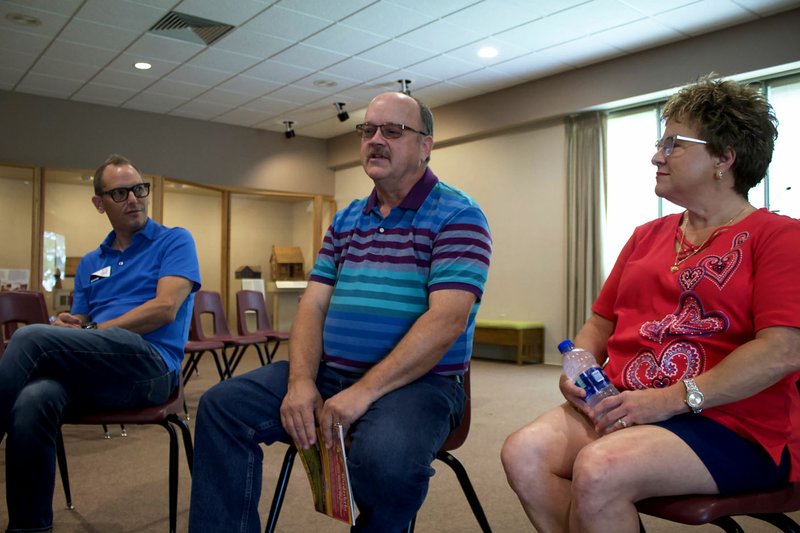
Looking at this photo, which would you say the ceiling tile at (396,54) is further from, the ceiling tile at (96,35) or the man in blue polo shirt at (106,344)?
the man in blue polo shirt at (106,344)

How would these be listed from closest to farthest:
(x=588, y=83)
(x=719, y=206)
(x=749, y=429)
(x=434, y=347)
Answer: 1. (x=749, y=429)
2. (x=719, y=206)
3. (x=434, y=347)
4. (x=588, y=83)

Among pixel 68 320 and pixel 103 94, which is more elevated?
pixel 103 94

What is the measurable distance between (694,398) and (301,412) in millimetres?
881

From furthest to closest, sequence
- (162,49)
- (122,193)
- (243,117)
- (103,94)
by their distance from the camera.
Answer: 1. (243,117)
2. (103,94)
3. (162,49)
4. (122,193)

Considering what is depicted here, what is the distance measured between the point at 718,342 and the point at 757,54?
551 centimetres

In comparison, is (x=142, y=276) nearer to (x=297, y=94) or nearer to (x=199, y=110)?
(x=297, y=94)

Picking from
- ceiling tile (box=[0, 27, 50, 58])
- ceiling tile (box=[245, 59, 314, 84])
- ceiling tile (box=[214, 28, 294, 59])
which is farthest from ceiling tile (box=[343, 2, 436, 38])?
ceiling tile (box=[0, 27, 50, 58])

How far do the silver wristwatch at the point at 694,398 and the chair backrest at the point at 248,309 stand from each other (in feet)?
15.4

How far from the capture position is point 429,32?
621cm

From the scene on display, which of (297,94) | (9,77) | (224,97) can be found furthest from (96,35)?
(297,94)

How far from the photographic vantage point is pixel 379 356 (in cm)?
173

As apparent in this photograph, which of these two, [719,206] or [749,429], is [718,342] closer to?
[749,429]

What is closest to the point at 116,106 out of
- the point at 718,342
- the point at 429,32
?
the point at 429,32

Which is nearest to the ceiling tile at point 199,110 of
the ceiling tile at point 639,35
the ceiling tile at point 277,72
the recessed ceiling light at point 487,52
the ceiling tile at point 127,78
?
A: the ceiling tile at point 127,78
